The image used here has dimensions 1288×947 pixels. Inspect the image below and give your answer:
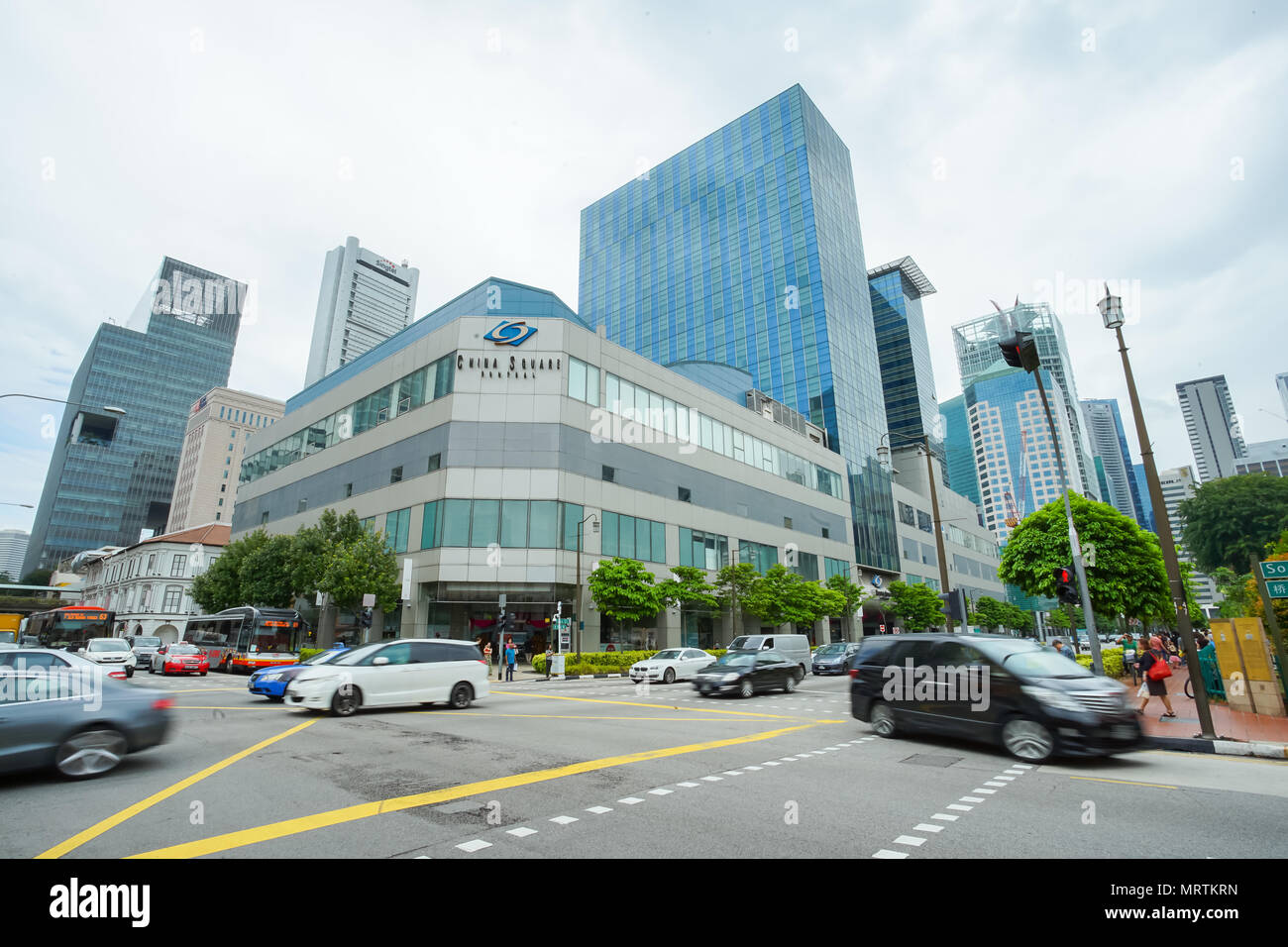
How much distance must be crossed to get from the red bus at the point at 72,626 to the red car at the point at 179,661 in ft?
14.8

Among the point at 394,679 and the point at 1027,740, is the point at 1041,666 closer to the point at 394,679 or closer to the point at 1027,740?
the point at 1027,740

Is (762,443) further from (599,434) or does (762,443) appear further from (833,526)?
(599,434)

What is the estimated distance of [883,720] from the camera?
36.8 feet

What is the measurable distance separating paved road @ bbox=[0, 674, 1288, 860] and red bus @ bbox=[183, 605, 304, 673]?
21.9 m

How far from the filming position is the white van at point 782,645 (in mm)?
26406

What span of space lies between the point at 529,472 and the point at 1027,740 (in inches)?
1176

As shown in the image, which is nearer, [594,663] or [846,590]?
[594,663]

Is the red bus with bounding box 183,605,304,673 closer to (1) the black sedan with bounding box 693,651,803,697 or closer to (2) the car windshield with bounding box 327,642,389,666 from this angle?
(2) the car windshield with bounding box 327,642,389,666

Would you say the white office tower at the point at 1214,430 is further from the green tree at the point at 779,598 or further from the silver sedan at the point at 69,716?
the silver sedan at the point at 69,716

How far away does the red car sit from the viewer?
28766 millimetres

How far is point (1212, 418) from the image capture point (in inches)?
7756

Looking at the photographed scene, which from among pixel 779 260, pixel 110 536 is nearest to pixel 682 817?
pixel 779 260

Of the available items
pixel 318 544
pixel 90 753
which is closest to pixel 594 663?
pixel 318 544

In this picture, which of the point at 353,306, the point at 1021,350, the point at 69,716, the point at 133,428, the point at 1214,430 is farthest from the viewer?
the point at 1214,430
